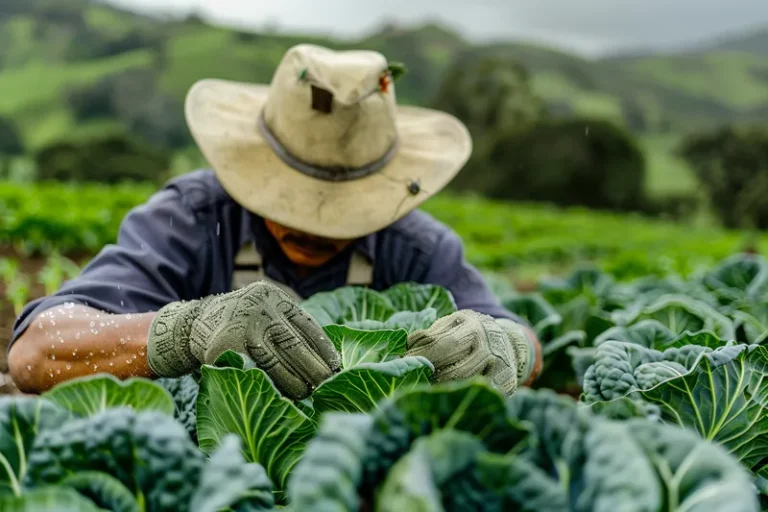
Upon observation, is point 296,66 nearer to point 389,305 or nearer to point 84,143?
point 389,305

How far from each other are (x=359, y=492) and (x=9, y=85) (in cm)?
6641

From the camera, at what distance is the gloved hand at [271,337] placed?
6.28 feet

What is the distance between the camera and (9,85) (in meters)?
59.5

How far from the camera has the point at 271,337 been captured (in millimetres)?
1933

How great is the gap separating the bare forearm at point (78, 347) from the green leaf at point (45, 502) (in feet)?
3.53

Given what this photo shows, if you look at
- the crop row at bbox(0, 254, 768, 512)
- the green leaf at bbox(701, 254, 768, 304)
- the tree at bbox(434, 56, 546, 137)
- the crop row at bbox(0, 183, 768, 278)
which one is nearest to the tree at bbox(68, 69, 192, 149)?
the tree at bbox(434, 56, 546, 137)

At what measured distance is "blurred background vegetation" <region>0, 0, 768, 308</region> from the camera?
422 inches

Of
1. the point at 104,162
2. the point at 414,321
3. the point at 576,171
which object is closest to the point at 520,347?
the point at 414,321

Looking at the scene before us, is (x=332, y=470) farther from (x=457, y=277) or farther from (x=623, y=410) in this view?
(x=457, y=277)

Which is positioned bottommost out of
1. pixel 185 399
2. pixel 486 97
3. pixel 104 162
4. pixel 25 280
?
pixel 486 97

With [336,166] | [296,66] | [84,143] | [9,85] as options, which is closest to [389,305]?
[336,166]

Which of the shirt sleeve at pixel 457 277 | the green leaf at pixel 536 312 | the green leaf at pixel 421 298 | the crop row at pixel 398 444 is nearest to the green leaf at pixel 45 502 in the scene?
the crop row at pixel 398 444

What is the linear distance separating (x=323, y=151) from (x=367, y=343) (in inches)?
36.0

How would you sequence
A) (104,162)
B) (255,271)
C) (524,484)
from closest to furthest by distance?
(524,484) < (255,271) < (104,162)
